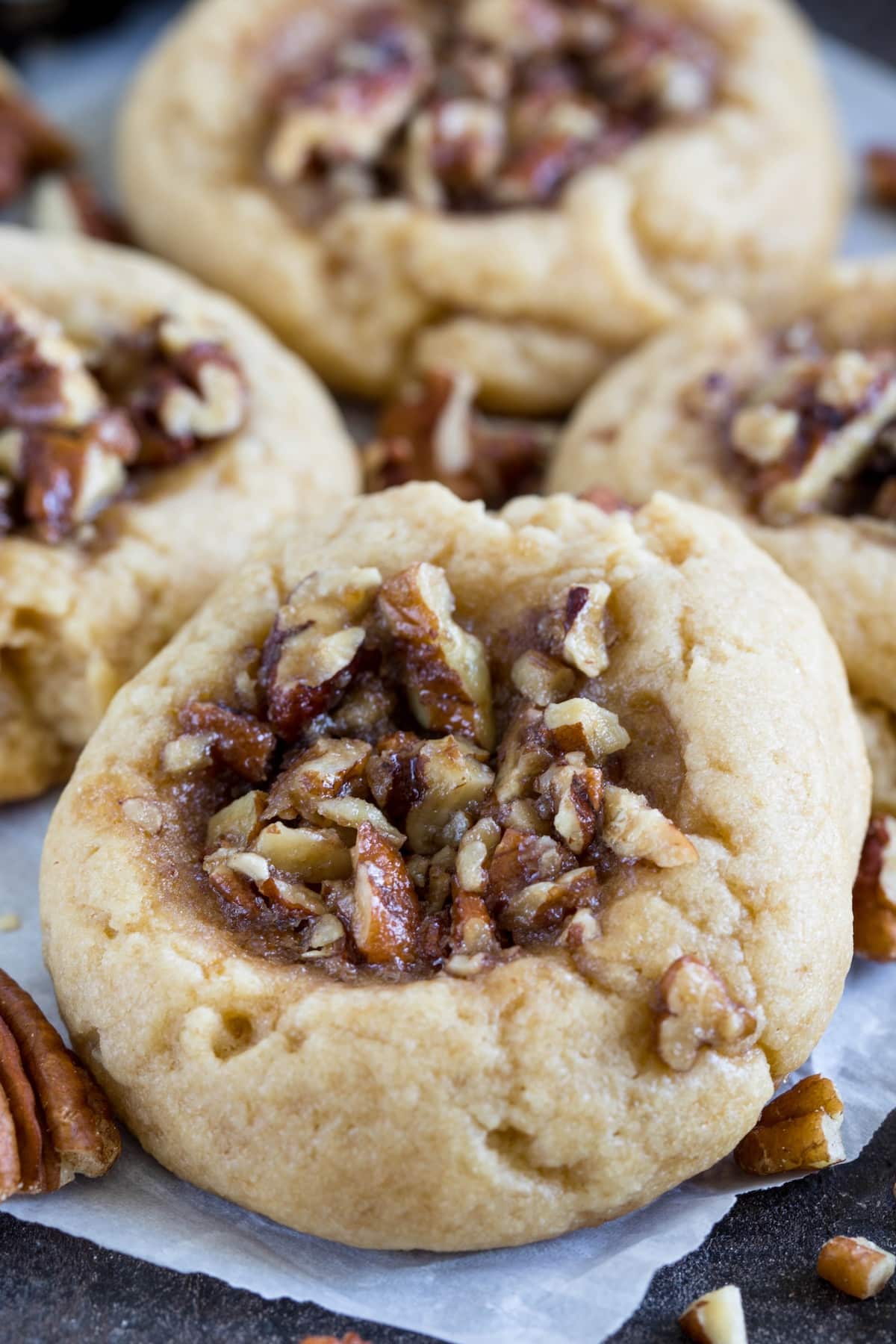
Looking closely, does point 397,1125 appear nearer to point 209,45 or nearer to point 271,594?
point 271,594

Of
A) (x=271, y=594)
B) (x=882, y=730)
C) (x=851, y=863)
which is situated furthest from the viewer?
(x=882, y=730)

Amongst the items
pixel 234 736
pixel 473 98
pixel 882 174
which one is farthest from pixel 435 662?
pixel 882 174

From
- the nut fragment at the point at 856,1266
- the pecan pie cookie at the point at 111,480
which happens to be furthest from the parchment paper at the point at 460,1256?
the pecan pie cookie at the point at 111,480

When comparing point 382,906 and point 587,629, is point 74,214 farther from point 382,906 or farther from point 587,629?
point 382,906

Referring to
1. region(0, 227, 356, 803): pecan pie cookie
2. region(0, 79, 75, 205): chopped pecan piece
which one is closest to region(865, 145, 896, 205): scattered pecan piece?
region(0, 227, 356, 803): pecan pie cookie

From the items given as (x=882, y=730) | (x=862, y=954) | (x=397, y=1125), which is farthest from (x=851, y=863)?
A: (x=397, y=1125)

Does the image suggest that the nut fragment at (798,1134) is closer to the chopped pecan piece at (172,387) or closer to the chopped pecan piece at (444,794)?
the chopped pecan piece at (444,794)
